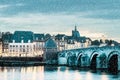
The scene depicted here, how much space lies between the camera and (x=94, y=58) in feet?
543

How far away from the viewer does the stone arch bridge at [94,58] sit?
491 ft

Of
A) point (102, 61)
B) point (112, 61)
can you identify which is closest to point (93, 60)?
point (112, 61)

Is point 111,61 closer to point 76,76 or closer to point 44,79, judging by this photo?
point 76,76

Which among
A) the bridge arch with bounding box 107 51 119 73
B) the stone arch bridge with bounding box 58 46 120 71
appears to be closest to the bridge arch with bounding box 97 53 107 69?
the stone arch bridge with bounding box 58 46 120 71

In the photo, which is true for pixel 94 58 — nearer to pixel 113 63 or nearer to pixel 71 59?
pixel 113 63

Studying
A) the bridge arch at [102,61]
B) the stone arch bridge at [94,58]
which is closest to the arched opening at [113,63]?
the stone arch bridge at [94,58]

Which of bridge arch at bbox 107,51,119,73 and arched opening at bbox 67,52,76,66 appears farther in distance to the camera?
arched opening at bbox 67,52,76,66

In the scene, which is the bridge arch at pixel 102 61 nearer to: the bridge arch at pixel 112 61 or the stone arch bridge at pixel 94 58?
the stone arch bridge at pixel 94 58

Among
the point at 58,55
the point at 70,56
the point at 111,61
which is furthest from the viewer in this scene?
the point at 58,55

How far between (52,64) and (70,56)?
9312 mm

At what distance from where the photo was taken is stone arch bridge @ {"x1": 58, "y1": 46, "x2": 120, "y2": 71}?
14962 centimetres

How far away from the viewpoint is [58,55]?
198m

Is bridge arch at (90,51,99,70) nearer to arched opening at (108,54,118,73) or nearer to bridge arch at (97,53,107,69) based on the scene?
arched opening at (108,54,118,73)

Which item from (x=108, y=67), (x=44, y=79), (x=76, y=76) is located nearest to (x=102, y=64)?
(x=108, y=67)
